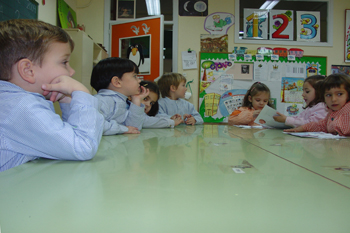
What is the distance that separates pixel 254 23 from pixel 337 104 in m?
2.07

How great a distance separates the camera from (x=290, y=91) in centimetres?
303

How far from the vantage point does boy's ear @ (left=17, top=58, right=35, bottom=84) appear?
1.79ft

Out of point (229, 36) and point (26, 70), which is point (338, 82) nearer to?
point (26, 70)

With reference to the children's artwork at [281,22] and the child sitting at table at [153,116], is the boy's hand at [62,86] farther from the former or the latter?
the children's artwork at [281,22]

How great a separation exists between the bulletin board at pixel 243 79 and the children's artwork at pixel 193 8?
50 cm

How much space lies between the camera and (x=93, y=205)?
0.26 m

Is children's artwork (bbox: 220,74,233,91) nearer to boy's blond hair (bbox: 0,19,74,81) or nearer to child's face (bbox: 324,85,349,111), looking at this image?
child's face (bbox: 324,85,349,111)

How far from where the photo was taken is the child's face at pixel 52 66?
569 mm

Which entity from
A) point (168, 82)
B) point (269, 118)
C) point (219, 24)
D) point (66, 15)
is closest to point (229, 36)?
point (219, 24)

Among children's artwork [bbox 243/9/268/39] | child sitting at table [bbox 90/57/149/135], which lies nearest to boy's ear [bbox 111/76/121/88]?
child sitting at table [bbox 90/57/149/135]

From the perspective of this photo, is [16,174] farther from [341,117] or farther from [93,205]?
[341,117]

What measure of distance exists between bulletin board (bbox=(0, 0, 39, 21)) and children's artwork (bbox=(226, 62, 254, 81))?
2.05 meters

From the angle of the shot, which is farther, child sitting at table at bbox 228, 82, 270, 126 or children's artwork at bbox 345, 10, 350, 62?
children's artwork at bbox 345, 10, 350, 62

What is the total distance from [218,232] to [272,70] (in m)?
3.10
